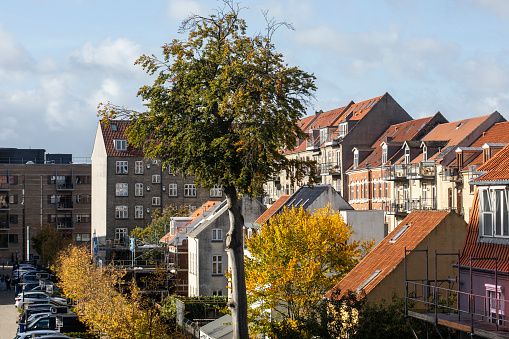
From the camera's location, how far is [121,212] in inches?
3819

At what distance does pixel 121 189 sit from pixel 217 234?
3597cm

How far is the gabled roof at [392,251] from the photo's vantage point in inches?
1309

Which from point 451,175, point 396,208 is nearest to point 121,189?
point 396,208

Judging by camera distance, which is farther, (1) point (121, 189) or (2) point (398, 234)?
(1) point (121, 189)

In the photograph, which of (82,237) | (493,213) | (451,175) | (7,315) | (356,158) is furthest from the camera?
(82,237)

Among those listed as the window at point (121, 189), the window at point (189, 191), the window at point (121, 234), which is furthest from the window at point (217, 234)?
the window at point (189, 191)

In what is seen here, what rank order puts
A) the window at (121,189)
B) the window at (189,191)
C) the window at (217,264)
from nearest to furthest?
the window at (217,264) → the window at (121,189) → the window at (189,191)

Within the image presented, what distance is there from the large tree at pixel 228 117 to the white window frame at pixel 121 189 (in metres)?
Result: 69.9

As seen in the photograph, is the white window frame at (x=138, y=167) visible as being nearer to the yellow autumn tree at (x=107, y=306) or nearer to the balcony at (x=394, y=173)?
the yellow autumn tree at (x=107, y=306)

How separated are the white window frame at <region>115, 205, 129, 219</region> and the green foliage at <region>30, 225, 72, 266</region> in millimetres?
7687

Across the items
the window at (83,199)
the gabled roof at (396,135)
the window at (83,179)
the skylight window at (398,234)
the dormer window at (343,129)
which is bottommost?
the skylight window at (398,234)

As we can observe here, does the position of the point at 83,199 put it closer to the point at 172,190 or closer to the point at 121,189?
the point at 121,189

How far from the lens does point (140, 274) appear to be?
7738cm

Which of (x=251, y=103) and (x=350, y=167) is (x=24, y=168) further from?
(x=251, y=103)
